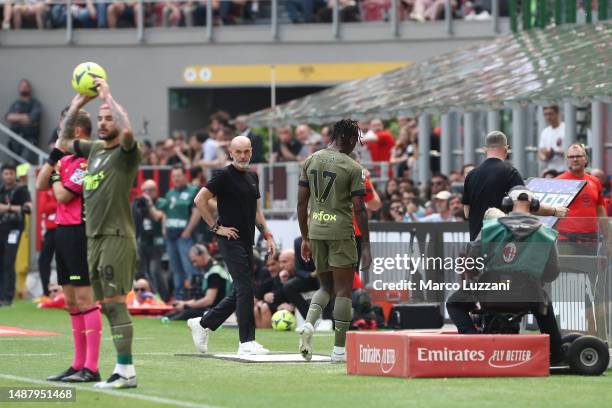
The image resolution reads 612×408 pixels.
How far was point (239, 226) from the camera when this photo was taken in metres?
14.5

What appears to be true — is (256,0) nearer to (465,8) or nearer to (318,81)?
(318,81)

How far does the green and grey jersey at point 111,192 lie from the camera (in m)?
11.3

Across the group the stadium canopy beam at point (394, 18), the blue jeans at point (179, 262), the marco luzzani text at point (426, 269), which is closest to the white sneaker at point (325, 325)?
the marco luzzani text at point (426, 269)

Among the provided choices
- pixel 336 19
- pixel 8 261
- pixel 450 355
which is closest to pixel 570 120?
pixel 8 261

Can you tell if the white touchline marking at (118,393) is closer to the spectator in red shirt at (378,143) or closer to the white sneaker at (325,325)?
the white sneaker at (325,325)

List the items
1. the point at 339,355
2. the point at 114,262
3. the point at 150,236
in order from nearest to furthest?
the point at 114,262 < the point at 339,355 < the point at 150,236

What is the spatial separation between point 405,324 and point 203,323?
4398 mm

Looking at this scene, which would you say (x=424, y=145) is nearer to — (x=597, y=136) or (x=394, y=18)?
(x=597, y=136)

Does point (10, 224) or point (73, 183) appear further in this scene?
point (10, 224)

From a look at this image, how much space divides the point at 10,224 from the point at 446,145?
7.86m

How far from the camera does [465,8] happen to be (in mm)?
33781

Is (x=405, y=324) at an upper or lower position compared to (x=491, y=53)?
lower

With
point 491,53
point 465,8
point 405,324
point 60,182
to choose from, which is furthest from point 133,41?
point 60,182

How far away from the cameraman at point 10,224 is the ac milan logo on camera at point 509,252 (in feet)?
42.4
